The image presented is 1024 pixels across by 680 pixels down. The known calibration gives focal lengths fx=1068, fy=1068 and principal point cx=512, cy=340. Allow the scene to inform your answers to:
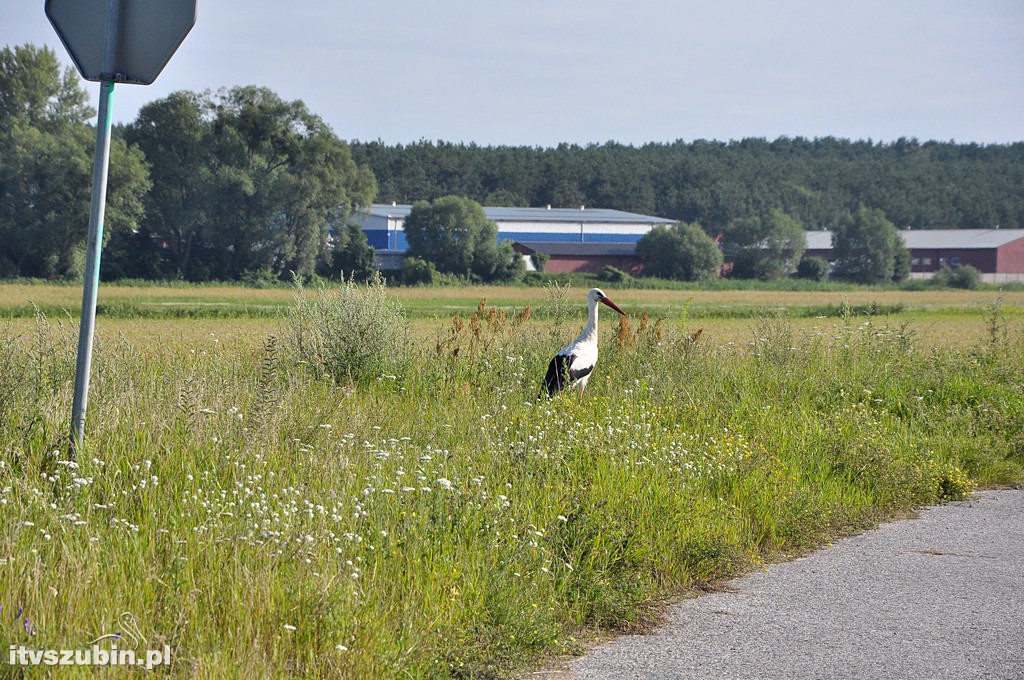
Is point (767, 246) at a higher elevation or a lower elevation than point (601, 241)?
higher

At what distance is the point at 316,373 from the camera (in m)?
12.6

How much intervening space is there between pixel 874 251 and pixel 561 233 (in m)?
31.1

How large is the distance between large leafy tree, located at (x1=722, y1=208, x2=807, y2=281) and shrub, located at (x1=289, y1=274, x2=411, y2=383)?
302ft

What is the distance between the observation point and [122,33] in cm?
606

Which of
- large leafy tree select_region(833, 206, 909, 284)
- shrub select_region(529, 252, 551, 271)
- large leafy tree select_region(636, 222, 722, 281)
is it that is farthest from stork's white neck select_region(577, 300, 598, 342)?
large leafy tree select_region(833, 206, 909, 284)

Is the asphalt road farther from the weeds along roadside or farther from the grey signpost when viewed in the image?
the grey signpost

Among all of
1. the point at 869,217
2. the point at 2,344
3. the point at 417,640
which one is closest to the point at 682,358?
the point at 2,344

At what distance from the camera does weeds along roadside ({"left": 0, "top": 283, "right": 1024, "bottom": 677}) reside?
4.62m

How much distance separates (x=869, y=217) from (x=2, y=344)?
107m

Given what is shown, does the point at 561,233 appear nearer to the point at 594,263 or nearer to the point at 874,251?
the point at 594,263

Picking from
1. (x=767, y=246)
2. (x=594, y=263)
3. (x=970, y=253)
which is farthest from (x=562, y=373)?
(x=970, y=253)

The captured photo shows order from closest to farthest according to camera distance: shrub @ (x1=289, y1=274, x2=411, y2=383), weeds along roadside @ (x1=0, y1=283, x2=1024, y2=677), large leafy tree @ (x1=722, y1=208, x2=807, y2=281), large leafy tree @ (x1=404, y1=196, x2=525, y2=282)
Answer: weeds along roadside @ (x1=0, y1=283, x2=1024, y2=677) → shrub @ (x1=289, y1=274, x2=411, y2=383) → large leafy tree @ (x1=404, y1=196, x2=525, y2=282) → large leafy tree @ (x1=722, y1=208, x2=807, y2=281)

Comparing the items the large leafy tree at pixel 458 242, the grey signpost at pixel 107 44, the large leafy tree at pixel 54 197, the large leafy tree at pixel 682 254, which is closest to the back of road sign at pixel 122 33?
the grey signpost at pixel 107 44

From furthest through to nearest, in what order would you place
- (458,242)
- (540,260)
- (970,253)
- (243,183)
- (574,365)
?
(970,253), (540,260), (458,242), (243,183), (574,365)
